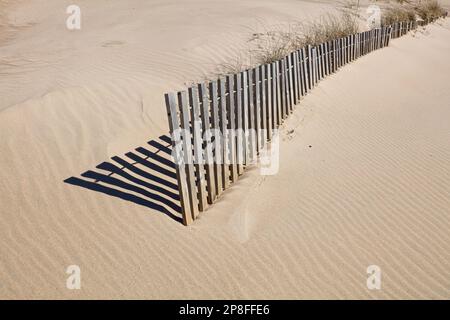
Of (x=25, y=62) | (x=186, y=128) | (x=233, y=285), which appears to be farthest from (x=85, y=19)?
(x=233, y=285)

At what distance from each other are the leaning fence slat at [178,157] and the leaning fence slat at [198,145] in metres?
0.19

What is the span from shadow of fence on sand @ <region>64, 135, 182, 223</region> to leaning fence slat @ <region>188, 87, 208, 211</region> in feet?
1.00

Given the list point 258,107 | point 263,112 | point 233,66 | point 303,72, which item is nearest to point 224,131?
point 258,107

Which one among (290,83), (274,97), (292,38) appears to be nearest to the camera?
(274,97)

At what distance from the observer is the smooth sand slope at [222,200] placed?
3396 millimetres

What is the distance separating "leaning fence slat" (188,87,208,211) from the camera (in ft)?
12.3

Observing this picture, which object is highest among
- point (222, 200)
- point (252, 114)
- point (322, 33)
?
point (322, 33)

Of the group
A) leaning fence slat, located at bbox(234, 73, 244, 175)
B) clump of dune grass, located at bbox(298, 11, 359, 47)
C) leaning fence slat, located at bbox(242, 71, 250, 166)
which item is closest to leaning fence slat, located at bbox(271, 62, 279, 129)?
leaning fence slat, located at bbox(242, 71, 250, 166)

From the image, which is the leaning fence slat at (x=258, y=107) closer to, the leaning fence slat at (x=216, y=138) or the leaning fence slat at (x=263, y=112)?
the leaning fence slat at (x=263, y=112)

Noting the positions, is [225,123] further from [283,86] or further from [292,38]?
[292,38]

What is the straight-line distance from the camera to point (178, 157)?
3.62 meters

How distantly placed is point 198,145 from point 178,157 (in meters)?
0.34

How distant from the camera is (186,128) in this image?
12.0 feet
